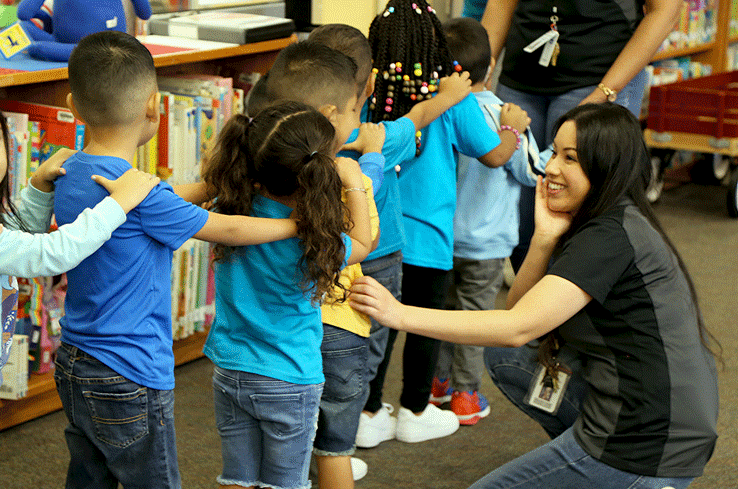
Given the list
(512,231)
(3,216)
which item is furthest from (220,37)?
(3,216)

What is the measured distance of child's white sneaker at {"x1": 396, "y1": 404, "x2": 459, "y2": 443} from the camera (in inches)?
90.4

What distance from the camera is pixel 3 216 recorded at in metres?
1.46

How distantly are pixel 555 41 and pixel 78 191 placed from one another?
170 cm

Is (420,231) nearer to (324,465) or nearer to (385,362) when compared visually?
(385,362)

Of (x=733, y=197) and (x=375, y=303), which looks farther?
(x=733, y=197)

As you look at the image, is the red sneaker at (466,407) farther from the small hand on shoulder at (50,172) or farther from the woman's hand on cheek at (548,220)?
the small hand on shoulder at (50,172)

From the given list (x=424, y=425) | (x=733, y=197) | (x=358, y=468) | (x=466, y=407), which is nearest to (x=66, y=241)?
(x=358, y=468)

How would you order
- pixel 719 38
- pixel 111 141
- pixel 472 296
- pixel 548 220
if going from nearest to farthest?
pixel 111 141 < pixel 548 220 < pixel 472 296 < pixel 719 38

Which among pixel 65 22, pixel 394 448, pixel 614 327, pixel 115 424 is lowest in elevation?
pixel 394 448

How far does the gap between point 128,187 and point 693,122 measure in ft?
13.1

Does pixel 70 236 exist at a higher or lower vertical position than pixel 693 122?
higher

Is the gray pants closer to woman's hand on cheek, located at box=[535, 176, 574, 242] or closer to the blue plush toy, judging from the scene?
woman's hand on cheek, located at box=[535, 176, 574, 242]

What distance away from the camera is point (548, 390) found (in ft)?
5.87

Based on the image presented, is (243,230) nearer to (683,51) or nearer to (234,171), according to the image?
(234,171)
